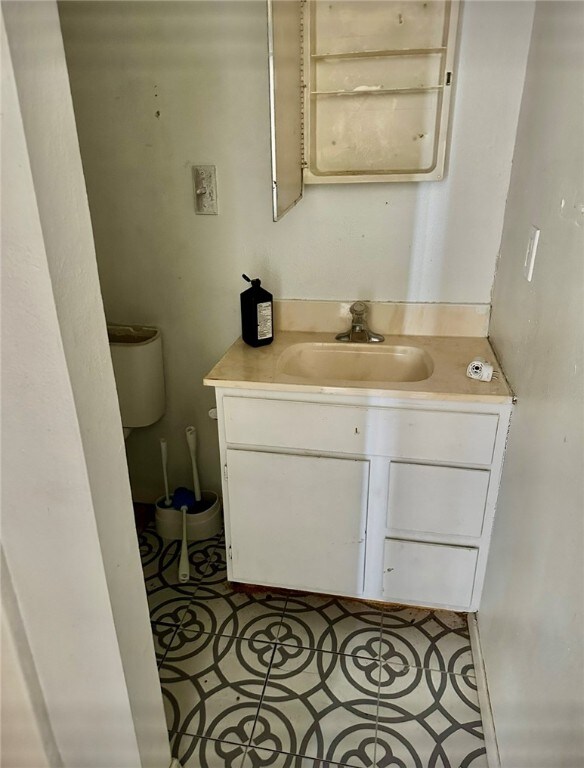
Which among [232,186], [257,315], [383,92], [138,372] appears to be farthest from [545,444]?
[138,372]

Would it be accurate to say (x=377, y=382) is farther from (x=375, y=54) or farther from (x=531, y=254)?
(x=375, y=54)

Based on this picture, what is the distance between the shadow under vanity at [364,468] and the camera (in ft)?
4.59

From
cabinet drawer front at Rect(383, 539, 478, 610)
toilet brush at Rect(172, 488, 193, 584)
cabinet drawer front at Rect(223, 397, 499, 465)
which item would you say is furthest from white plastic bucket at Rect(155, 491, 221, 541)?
cabinet drawer front at Rect(383, 539, 478, 610)

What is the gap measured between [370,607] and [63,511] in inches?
47.0

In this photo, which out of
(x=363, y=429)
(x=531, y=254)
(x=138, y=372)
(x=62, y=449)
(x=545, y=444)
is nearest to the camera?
(x=62, y=449)

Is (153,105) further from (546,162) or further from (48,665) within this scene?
(48,665)

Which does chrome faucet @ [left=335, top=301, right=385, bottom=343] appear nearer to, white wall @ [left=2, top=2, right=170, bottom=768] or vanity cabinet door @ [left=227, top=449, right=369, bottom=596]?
vanity cabinet door @ [left=227, top=449, right=369, bottom=596]

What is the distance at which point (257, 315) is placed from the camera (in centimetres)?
164

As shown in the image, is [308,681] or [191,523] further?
[191,523]

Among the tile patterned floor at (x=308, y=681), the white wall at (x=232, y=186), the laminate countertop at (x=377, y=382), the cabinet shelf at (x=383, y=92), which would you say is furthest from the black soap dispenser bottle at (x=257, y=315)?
the tile patterned floor at (x=308, y=681)

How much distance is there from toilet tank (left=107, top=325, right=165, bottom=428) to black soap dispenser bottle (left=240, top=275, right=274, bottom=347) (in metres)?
0.38

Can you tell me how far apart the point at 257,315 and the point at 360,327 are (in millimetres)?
330

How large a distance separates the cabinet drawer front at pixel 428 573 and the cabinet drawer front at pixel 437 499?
0.06m

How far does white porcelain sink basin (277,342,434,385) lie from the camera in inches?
66.2
